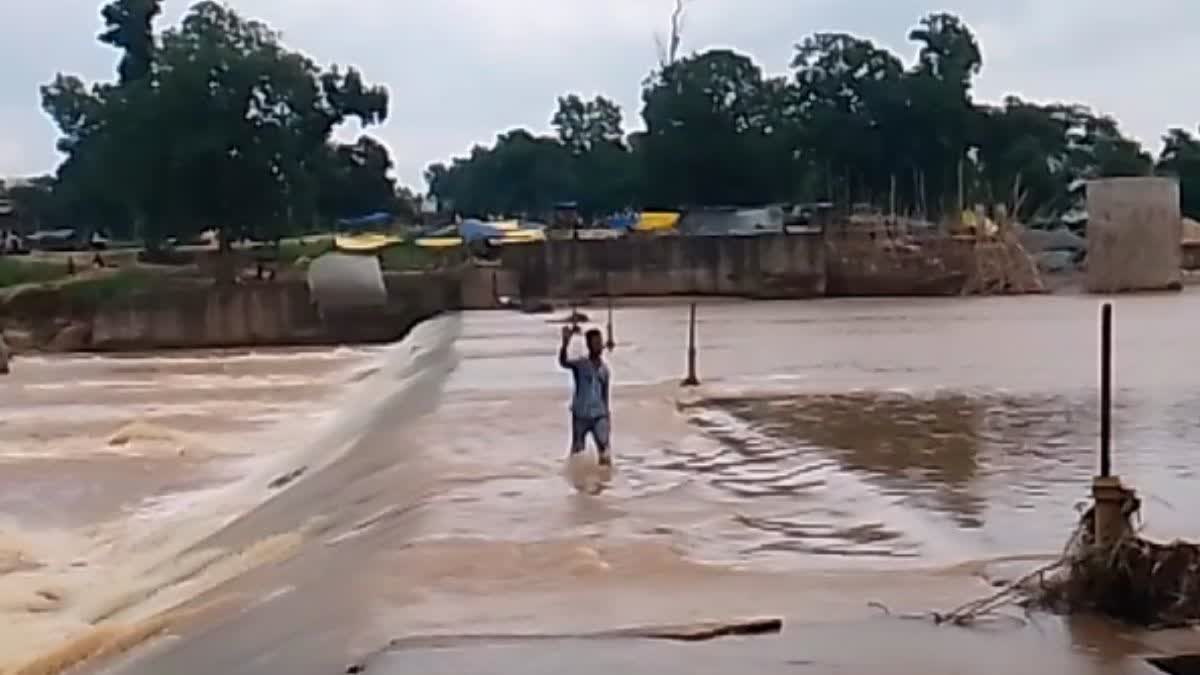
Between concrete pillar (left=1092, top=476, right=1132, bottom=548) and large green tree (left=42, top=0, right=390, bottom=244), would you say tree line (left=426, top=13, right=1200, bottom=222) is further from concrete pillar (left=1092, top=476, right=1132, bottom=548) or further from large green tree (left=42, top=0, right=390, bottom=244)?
concrete pillar (left=1092, top=476, right=1132, bottom=548)

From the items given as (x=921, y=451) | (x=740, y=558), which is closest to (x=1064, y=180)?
(x=921, y=451)

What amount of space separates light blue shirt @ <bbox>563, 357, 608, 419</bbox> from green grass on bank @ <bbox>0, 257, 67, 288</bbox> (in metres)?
45.1

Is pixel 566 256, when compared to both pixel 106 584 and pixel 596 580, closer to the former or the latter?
pixel 106 584

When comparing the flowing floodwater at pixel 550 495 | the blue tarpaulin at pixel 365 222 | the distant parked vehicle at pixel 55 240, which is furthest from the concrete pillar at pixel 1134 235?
the distant parked vehicle at pixel 55 240

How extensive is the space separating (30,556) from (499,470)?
4.69 meters

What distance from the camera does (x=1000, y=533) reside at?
12.0 meters

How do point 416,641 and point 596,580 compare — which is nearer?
point 416,641

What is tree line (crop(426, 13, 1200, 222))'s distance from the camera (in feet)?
270

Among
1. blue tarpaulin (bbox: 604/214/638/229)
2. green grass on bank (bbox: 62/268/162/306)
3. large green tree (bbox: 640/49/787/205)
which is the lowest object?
green grass on bank (bbox: 62/268/162/306)

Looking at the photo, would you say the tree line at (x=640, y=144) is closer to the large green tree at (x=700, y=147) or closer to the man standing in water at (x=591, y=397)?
the large green tree at (x=700, y=147)

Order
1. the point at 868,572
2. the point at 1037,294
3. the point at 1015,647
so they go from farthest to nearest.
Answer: the point at 1037,294 → the point at 868,572 → the point at 1015,647

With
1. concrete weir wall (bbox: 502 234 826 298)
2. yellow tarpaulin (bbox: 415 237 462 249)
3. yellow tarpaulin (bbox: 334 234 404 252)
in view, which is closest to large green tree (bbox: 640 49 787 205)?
yellow tarpaulin (bbox: 415 237 462 249)

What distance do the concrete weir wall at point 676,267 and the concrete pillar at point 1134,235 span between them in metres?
8.00

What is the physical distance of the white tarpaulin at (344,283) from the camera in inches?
2015
